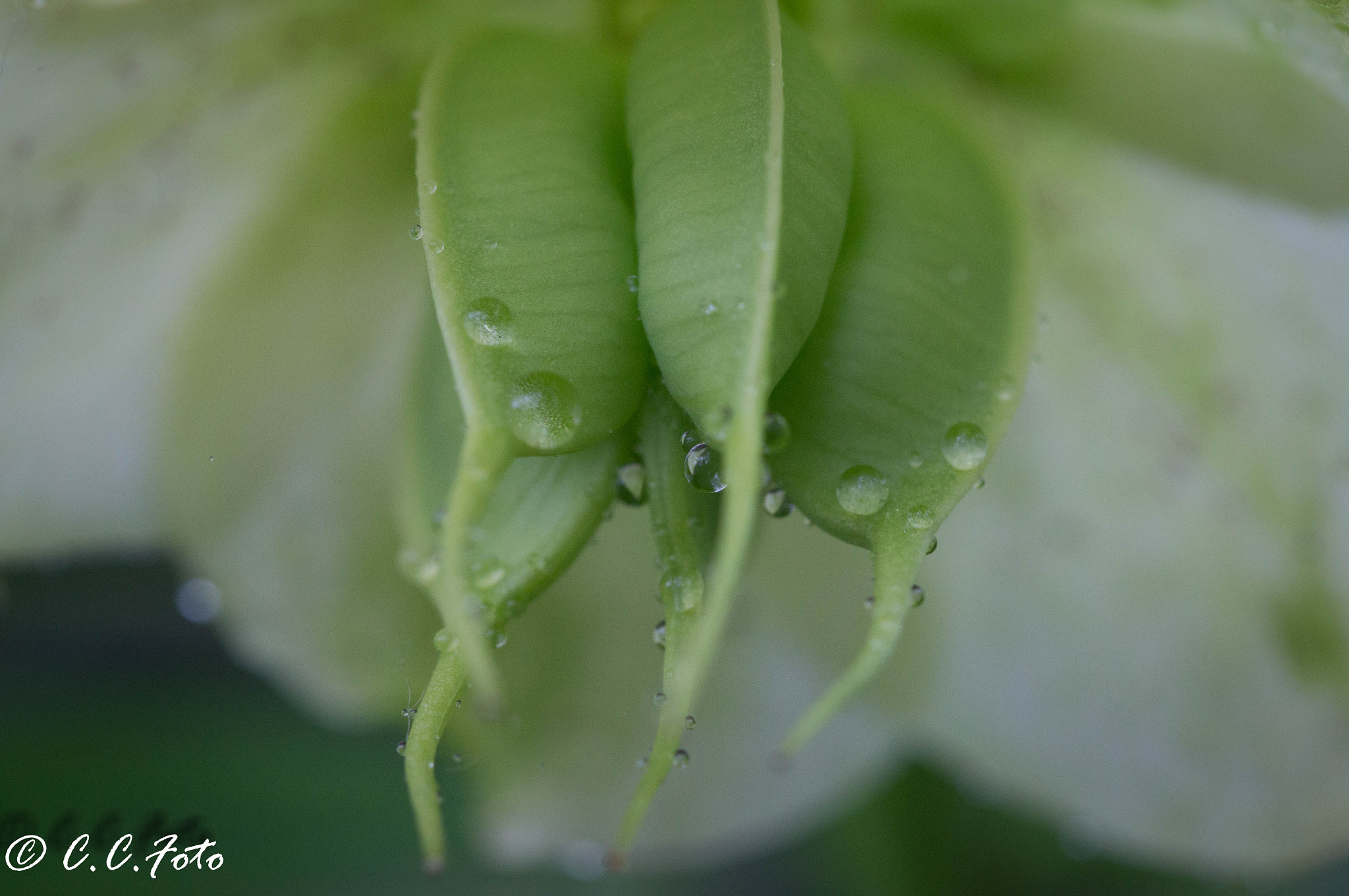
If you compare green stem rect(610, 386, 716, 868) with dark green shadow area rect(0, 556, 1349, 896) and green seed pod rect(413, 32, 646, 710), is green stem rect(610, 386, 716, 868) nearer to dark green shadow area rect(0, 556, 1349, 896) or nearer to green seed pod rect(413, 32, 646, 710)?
green seed pod rect(413, 32, 646, 710)

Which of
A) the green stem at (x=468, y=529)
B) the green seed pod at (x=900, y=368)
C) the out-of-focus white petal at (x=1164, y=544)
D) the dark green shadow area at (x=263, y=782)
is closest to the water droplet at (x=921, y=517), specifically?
the green seed pod at (x=900, y=368)

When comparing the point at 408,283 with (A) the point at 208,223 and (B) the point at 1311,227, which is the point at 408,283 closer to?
(A) the point at 208,223

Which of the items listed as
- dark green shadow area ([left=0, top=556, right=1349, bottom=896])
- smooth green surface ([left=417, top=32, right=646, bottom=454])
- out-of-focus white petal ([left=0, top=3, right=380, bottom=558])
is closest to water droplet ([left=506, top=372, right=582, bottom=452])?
smooth green surface ([left=417, top=32, right=646, bottom=454])

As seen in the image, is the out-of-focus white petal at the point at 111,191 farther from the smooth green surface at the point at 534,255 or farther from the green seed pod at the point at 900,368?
the green seed pod at the point at 900,368

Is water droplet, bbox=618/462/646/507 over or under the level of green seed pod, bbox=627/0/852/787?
under

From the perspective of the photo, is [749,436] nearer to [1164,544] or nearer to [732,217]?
[732,217]

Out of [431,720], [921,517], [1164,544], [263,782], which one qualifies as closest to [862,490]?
[921,517]
